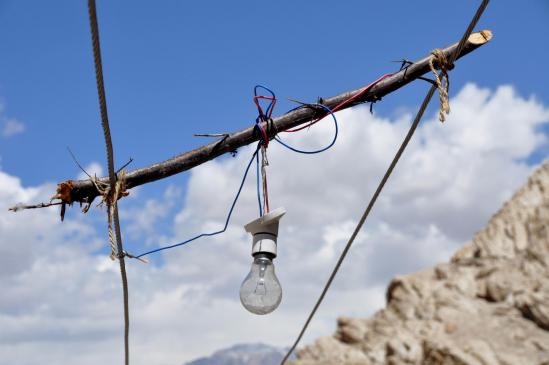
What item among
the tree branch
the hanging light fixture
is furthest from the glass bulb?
the tree branch

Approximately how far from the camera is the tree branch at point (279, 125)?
3.78 meters

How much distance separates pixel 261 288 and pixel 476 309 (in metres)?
32.9

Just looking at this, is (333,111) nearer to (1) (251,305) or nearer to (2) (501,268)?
(1) (251,305)

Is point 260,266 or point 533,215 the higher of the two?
point 533,215

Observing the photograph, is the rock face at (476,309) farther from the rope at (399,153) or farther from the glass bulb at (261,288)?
the glass bulb at (261,288)

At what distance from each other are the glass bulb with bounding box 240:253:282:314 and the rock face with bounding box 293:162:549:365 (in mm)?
22941

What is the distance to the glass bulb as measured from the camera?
12.6 feet

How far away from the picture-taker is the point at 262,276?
3848 mm

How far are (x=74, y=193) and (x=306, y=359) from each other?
33627 mm

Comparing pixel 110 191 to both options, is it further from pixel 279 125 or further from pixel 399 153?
pixel 399 153

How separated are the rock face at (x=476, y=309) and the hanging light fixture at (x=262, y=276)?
22.9 meters

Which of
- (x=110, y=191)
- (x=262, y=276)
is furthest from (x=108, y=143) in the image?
(x=262, y=276)

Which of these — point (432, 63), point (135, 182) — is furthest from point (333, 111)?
point (135, 182)

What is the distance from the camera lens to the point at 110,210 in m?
3.74
